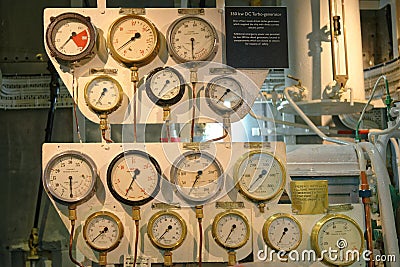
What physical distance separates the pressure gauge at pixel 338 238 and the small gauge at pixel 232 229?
31 cm

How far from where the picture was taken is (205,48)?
7.96ft

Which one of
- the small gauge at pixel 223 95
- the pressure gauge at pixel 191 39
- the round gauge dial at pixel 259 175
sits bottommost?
the round gauge dial at pixel 259 175

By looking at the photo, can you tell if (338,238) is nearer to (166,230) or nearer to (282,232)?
(282,232)

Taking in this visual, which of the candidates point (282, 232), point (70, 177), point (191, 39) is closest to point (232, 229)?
point (282, 232)

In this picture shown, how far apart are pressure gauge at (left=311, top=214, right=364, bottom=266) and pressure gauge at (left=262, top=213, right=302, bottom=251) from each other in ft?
0.26

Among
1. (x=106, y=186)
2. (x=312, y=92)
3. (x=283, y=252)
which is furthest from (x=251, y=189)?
(x=312, y=92)

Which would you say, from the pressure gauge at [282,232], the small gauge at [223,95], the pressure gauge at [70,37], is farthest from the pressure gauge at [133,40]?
the pressure gauge at [282,232]

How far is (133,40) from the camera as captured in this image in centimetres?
240

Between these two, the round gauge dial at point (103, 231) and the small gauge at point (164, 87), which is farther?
the small gauge at point (164, 87)

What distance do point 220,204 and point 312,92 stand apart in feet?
3.15

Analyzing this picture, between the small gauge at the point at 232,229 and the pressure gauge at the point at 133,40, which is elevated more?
the pressure gauge at the point at 133,40

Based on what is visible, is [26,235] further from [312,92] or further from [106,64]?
A: [312,92]

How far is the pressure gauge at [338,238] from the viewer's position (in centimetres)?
231

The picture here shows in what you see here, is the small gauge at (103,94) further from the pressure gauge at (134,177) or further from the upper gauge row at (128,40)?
the pressure gauge at (134,177)
